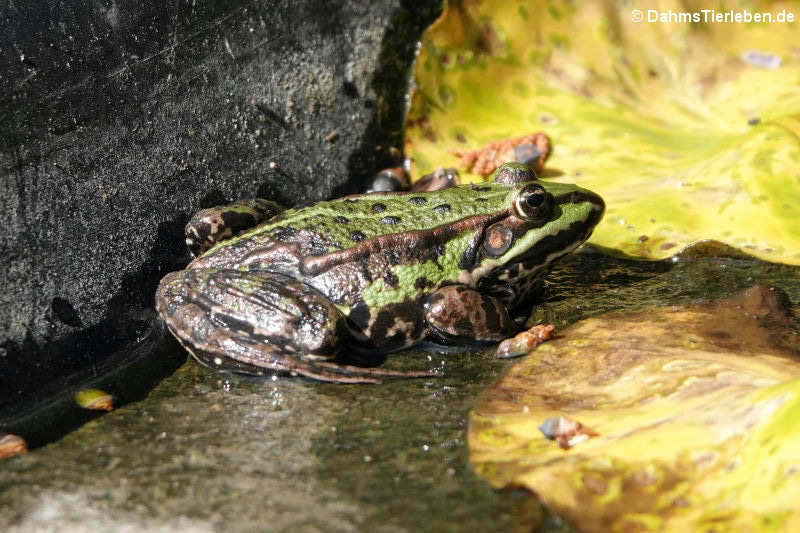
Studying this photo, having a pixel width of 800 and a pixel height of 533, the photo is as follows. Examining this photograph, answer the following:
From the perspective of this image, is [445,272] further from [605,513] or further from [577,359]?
[605,513]

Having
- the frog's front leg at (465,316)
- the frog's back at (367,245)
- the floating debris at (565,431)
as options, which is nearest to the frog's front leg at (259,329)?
the frog's back at (367,245)

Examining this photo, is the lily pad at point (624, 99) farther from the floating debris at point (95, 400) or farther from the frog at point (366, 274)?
the floating debris at point (95, 400)

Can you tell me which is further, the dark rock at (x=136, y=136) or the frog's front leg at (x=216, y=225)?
the frog's front leg at (x=216, y=225)

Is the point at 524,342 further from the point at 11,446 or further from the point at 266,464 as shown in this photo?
the point at 11,446

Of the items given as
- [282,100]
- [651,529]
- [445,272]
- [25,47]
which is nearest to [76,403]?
[25,47]

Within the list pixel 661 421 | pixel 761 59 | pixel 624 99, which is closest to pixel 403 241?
pixel 661 421

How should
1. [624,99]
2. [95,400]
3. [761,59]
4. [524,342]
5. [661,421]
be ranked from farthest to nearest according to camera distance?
[761,59] → [624,99] → [524,342] → [95,400] → [661,421]

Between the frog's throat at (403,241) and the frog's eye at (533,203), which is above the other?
the frog's eye at (533,203)
